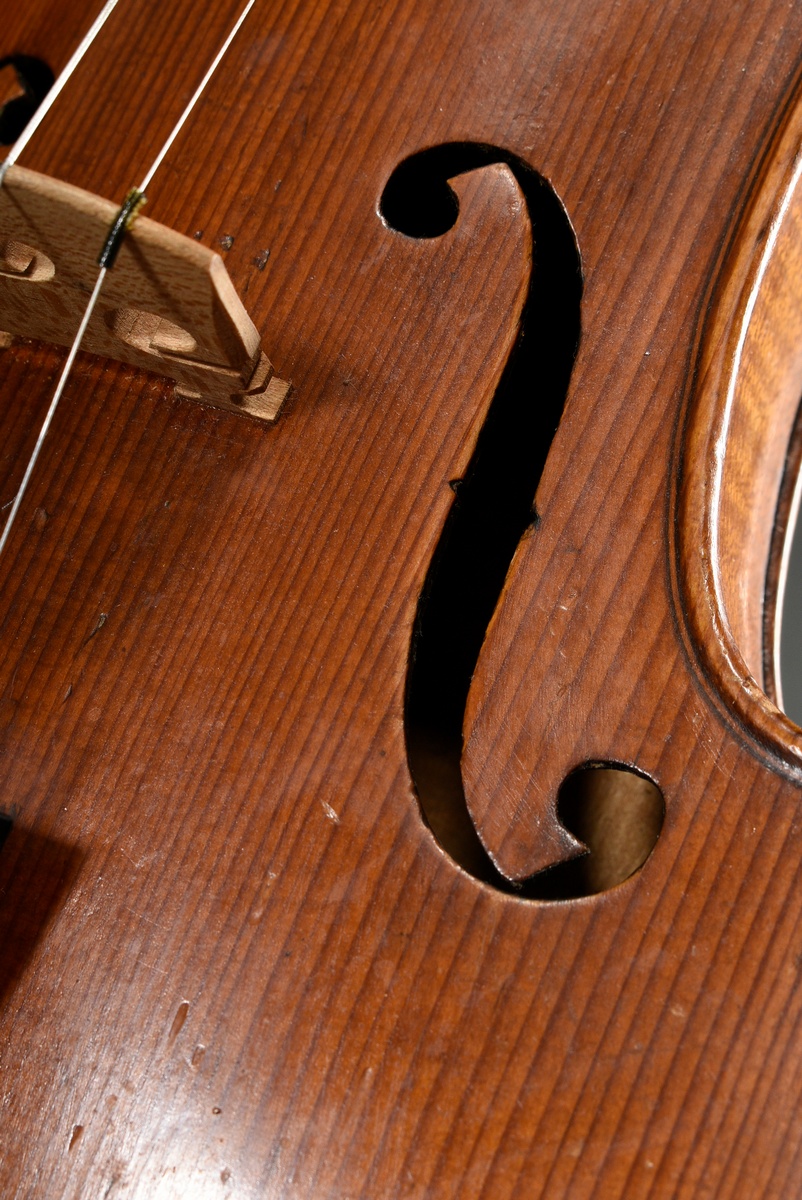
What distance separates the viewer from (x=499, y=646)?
670 mm

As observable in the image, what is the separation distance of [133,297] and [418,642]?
31cm

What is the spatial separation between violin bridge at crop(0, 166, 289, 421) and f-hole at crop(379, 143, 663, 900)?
181 millimetres

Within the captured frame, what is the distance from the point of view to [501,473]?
0.77 metres

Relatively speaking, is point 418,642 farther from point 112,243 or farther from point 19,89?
point 19,89

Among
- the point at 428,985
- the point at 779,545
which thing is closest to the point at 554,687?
the point at 428,985

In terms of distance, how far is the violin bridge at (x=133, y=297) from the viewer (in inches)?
22.3

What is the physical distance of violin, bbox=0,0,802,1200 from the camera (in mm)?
599

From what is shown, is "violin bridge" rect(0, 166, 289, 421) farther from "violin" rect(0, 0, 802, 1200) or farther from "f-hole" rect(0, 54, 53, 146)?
"f-hole" rect(0, 54, 53, 146)

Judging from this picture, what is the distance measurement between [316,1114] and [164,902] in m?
0.17

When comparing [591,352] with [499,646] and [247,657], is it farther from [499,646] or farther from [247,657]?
[247,657]

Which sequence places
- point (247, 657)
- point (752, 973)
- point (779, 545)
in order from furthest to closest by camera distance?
1. point (779, 545)
2. point (247, 657)
3. point (752, 973)

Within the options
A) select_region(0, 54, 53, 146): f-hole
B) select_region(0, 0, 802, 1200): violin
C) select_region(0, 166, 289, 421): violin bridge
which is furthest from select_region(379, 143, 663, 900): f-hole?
select_region(0, 54, 53, 146): f-hole

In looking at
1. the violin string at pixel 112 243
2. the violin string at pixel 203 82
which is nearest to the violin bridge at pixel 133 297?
the violin string at pixel 112 243

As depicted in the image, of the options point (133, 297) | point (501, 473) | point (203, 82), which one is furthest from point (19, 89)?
point (501, 473)
